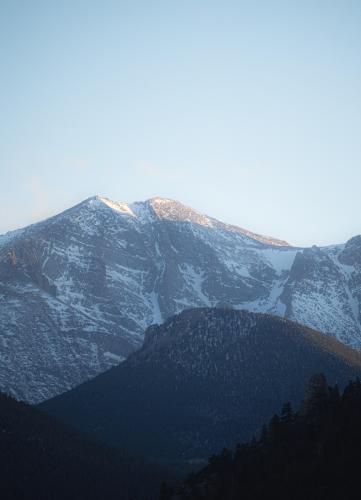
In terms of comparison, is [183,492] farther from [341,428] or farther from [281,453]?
[341,428]

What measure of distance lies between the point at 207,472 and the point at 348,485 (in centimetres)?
4934

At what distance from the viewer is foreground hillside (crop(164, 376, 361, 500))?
139625 mm

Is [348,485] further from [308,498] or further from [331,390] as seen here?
[331,390]

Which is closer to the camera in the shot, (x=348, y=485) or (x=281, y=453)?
(x=348, y=485)

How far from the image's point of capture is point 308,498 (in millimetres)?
136000

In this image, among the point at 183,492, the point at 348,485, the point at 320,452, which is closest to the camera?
the point at 348,485

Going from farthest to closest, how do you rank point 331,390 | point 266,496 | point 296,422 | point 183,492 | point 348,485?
point 331,390 → point 296,422 → point 183,492 → point 266,496 → point 348,485

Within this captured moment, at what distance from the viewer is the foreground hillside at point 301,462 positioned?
139625 mm

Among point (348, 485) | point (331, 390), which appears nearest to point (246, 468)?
point (348, 485)

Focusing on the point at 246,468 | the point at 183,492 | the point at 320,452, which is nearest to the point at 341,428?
the point at 320,452

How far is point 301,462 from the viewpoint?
15088cm

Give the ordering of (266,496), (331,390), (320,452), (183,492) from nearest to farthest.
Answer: (266,496) < (320,452) < (183,492) < (331,390)

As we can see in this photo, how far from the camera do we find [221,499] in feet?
499

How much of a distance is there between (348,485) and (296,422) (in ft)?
162
